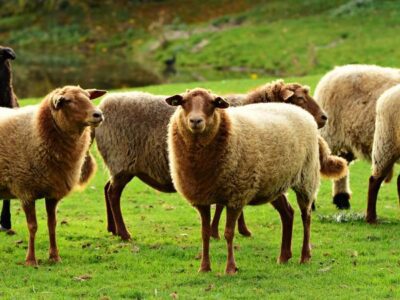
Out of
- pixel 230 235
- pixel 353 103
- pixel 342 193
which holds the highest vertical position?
pixel 353 103

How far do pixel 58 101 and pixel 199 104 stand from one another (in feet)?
5.51

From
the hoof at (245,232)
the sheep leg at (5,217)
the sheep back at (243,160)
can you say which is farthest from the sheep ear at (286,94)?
the sheep leg at (5,217)

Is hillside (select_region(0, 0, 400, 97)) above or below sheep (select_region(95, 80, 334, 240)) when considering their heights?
below

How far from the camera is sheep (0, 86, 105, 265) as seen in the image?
9039mm

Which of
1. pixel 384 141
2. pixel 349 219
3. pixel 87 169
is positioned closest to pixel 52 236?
pixel 87 169

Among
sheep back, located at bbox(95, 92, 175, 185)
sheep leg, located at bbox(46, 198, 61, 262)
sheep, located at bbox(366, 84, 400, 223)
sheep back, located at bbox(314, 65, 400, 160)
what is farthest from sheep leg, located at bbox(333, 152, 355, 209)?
sheep leg, located at bbox(46, 198, 61, 262)

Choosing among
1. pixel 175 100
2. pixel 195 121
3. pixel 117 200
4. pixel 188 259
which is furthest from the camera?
pixel 117 200

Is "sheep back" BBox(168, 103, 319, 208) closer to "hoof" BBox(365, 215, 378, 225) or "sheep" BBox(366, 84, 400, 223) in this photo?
"sheep" BBox(366, 84, 400, 223)

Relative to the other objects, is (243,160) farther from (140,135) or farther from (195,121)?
(140,135)

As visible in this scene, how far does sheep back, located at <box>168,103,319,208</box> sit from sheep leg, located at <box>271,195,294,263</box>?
13.7 inches

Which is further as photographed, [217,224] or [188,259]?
[217,224]

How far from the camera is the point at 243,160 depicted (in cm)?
852

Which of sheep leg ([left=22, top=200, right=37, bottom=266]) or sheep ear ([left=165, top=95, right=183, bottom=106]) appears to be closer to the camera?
sheep ear ([left=165, top=95, right=183, bottom=106])

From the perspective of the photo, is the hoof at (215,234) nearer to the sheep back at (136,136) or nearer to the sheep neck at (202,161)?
the sheep back at (136,136)
